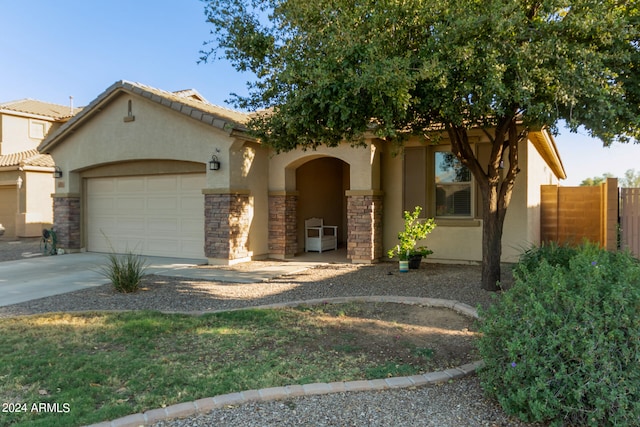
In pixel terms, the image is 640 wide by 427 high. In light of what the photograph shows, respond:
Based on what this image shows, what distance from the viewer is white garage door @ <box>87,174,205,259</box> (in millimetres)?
13086

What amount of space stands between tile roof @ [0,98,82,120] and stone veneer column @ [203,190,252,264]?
18520 mm

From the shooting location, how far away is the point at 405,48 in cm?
700

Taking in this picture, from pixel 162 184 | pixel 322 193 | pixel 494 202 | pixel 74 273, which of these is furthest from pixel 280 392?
pixel 322 193

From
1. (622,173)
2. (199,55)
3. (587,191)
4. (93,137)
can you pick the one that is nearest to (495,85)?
(199,55)

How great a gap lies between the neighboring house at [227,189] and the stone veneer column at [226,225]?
0.09 feet

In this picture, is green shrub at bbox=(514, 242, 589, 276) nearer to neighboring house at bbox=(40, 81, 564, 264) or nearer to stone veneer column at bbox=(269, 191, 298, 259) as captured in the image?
neighboring house at bbox=(40, 81, 564, 264)

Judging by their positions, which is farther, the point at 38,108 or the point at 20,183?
the point at 38,108

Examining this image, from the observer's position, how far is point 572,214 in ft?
40.3

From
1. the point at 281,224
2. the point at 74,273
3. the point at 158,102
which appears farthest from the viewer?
the point at 281,224

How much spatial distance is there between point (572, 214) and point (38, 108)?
92.5ft

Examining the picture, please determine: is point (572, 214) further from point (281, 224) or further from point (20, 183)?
point (20, 183)

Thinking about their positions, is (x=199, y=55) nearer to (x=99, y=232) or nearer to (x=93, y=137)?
(x=93, y=137)

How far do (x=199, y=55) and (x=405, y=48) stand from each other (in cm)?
435

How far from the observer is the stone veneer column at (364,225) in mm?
11766
